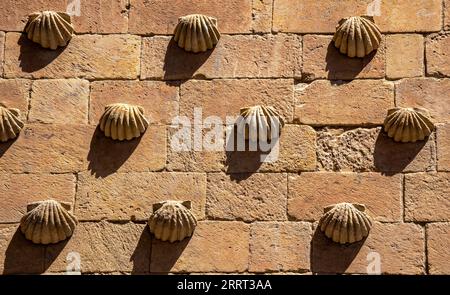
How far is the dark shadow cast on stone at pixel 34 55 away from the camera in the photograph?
440 inches

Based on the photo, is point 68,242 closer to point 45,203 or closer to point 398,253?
point 45,203

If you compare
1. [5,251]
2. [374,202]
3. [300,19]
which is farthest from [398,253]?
[5,251]

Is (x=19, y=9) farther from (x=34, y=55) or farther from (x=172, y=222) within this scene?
(x=172, y=222)

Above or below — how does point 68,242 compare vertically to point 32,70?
below

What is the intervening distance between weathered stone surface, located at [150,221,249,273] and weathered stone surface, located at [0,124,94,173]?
3.04ft

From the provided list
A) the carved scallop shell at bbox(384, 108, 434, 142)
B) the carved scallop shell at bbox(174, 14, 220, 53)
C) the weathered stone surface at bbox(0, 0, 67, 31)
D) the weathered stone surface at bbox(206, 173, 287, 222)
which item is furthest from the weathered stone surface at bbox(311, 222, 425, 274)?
the weathered stone surface at bbox(0, 0, 67, 31)

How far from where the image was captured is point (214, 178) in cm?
1067

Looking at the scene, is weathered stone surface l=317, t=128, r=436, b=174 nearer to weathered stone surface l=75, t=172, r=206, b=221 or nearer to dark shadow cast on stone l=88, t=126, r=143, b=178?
weathered stone surface l=75, t=172, r=206, b=221

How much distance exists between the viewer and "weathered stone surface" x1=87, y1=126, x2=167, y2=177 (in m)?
10.7

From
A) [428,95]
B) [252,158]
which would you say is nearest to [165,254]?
[252,158]

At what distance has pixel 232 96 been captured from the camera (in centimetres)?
1099

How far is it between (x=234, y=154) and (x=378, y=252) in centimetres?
129

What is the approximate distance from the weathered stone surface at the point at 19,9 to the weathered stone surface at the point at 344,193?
237cm
